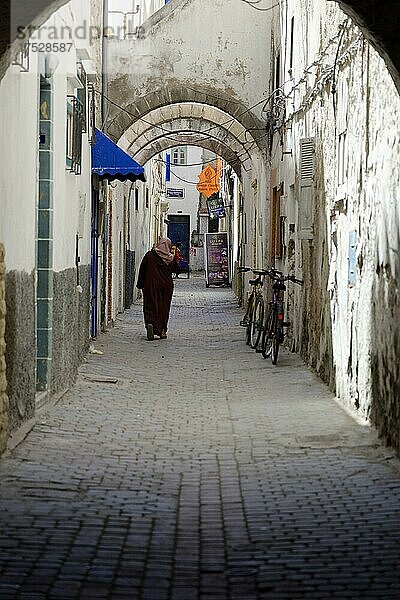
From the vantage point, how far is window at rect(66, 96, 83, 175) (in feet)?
40.8

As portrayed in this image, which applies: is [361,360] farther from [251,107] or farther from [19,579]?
[251,107]

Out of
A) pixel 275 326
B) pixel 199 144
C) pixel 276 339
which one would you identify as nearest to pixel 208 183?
pixel 199 144

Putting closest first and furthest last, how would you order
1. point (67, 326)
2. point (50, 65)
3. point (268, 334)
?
point (50, 65), point (67, 326), point (268, 334)

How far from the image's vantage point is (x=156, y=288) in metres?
20.0

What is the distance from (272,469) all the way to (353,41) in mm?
4544

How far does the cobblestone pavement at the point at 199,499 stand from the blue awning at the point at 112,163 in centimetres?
514

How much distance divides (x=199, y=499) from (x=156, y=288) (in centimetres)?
1326

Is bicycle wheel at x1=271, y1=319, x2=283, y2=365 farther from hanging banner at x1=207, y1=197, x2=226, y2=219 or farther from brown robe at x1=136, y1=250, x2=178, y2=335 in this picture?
hanging banner at x1=207, y1=197, x2=226, y2=219

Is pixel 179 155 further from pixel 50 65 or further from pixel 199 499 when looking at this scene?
pixel 199 499

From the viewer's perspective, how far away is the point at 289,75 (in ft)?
59.4

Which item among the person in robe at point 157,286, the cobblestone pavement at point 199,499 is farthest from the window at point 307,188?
the person in robe at point 157,286

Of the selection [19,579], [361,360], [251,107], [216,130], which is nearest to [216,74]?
[251,107]

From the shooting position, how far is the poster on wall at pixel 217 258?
40500 millimetres

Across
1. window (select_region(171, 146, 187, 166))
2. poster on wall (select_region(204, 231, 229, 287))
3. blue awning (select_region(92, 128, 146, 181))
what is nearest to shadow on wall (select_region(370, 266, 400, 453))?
blue awning (select_region(92, 128, 146, 181))
